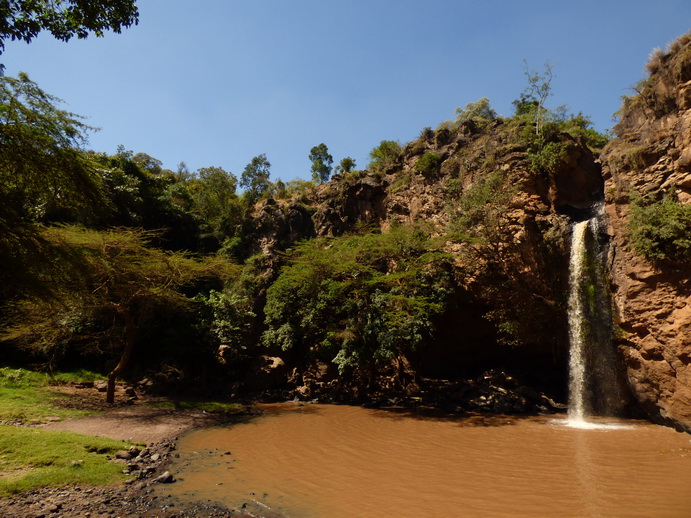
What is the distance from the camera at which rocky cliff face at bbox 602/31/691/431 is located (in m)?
11.8

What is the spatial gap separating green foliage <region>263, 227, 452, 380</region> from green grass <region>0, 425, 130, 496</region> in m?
10.3

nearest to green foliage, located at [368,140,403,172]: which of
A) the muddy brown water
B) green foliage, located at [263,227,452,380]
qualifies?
green foliage, located at [263,227,452,380]

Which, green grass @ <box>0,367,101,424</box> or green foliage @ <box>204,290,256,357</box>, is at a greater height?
green foliage @ <box>204,290,256,357</box>

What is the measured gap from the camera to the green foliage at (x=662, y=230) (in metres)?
11.6

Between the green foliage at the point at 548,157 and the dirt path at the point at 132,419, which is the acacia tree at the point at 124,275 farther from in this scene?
the green foliage at the point at 548,157

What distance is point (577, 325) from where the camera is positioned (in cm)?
1591

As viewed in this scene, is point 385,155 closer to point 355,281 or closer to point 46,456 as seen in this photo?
point 355,281

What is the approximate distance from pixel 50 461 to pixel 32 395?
9.70 metres

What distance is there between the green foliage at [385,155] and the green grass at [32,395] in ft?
81.8

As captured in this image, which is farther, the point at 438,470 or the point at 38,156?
the point at 438,470

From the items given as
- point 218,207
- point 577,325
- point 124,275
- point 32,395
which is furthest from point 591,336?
point 218,207

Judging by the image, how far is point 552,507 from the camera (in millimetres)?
6578

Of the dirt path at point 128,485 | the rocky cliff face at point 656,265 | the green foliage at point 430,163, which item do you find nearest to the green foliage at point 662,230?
the rocky cliff face at point 656,265

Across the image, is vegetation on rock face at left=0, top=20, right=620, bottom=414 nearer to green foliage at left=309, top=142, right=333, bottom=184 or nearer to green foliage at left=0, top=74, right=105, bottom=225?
green foliage at left=0, top=74, right=105, bottom=225
